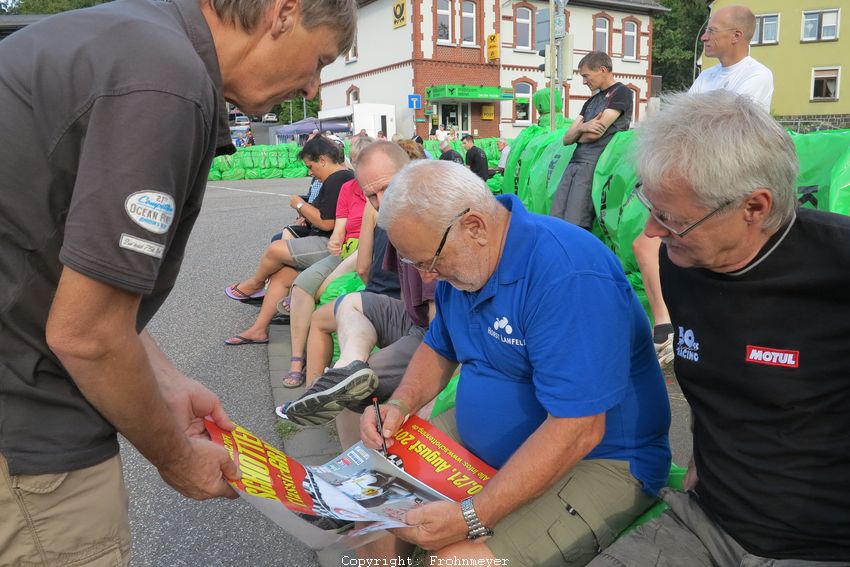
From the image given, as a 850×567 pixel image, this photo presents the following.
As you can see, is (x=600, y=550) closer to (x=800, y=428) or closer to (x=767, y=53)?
(x=800, y=428)

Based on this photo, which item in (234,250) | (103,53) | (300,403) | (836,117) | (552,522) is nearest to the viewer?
(103,53)

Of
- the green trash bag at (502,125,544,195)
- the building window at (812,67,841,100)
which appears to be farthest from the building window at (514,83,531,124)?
the green trash bag at (502,125,544,195)

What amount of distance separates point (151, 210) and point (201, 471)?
2.22 ft

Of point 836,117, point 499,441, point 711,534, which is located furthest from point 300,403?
point 836,117

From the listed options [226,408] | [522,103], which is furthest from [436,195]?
[522,103]

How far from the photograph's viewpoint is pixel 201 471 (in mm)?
1520

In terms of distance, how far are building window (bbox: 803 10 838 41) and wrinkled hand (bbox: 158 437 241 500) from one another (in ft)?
151

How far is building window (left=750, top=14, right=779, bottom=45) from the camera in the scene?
39.8 m

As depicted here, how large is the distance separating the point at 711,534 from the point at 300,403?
1.71m

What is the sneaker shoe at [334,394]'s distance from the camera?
2.80 m

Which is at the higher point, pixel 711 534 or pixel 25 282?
pixel 25 282


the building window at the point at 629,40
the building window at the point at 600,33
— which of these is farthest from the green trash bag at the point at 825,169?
the building window at the point at 629,40

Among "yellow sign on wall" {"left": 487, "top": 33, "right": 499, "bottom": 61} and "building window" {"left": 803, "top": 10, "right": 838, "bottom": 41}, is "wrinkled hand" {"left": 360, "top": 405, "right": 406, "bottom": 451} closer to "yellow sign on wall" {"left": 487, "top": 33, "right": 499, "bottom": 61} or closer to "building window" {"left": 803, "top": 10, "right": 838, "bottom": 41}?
"yellow sign on wall" {"left": 487, "top": 33, "right": 499, "bottom": 61}

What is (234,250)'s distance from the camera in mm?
10180
